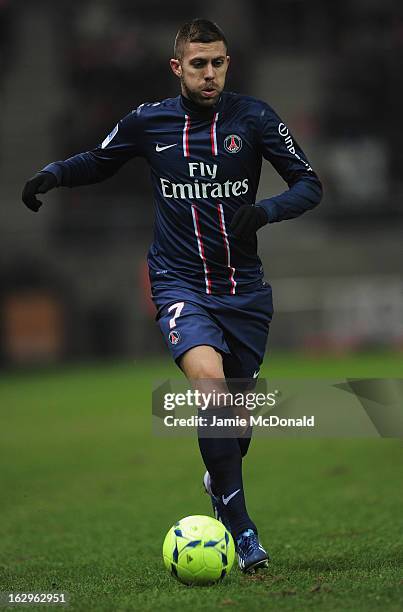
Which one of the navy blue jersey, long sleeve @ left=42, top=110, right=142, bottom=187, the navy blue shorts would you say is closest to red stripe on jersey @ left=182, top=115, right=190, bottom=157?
the navy blue jersey

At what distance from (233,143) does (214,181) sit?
0.65 ft

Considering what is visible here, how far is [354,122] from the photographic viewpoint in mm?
27062

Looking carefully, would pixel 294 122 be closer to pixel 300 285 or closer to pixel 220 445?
pixel 300 285

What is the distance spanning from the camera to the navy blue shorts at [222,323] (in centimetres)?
556

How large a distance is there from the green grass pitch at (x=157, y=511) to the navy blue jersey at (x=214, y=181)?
1.39 meters

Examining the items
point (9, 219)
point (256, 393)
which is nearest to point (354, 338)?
point (9, 219)

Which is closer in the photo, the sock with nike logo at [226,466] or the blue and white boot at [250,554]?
the blue and white boot at [250,554]

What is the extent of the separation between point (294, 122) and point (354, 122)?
4.30 feet

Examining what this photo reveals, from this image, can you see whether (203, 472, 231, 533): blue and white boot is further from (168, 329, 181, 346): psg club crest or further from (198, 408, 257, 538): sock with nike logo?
(168, 329, 181, 346): psg club crest

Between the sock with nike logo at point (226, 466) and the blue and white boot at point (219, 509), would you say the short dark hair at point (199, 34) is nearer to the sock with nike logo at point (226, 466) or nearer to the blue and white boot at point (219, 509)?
the sock with nike logo at point (226, 466)

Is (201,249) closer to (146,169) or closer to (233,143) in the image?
(233,143)

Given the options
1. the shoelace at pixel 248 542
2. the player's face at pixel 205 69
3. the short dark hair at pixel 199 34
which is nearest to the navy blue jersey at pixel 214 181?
the player's face at pixel 205 69

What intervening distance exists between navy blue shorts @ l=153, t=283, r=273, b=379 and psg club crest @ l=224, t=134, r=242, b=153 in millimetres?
673

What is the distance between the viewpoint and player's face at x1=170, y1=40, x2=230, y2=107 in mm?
5637
